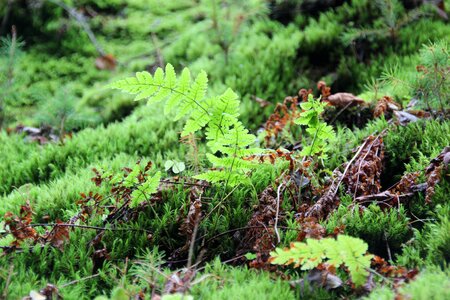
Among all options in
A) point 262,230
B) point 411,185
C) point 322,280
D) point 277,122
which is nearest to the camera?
point 322,280

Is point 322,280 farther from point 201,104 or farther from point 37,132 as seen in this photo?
point 37,132

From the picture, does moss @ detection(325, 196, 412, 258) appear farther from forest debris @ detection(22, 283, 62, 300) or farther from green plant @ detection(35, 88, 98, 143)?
green plant @ detection(35, 88, 98, 143)

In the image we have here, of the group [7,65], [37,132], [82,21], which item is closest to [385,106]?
[37,132]

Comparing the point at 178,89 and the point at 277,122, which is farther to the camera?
the point at 277,122

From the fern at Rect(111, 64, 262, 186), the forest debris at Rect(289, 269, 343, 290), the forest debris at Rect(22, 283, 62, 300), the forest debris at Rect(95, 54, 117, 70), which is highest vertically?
the fern at Rect(111, 64, 262, 186)

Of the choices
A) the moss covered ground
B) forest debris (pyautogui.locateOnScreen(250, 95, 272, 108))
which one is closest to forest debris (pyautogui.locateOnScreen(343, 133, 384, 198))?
the moss covered ground

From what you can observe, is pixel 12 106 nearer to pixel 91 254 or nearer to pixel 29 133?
pixel 29 133

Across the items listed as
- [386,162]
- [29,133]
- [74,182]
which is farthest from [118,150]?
[386,162]

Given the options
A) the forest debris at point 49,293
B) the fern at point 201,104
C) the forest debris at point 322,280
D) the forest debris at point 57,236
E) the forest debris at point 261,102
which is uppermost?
the fern at point 201,104

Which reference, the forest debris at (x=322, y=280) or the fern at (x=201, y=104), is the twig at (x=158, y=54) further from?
the forest debris at (x=322, y=280)

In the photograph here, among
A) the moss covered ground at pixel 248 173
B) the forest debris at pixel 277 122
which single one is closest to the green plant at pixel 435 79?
the moss covered ground at pixel 248 173
